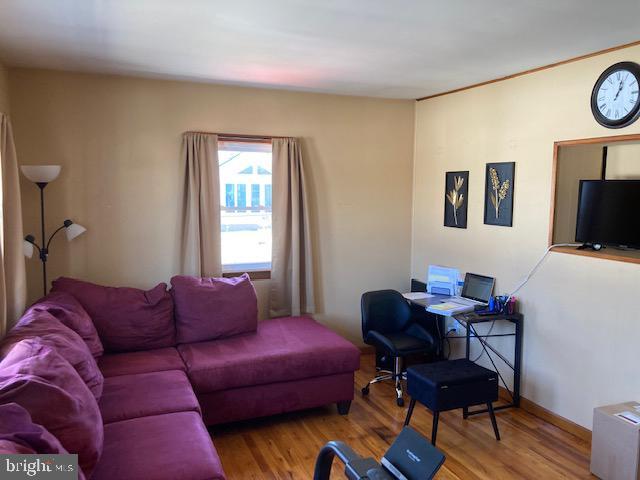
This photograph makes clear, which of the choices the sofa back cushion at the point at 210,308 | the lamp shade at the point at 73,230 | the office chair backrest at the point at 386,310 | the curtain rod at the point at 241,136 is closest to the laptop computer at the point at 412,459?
the sofa back cushion at the point at 210,308

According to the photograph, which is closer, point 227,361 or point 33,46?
point 33,46

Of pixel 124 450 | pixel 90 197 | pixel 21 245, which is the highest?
pixel 90 197

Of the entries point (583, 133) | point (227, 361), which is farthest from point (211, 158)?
point (583, 133)

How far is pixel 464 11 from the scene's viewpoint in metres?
2.45

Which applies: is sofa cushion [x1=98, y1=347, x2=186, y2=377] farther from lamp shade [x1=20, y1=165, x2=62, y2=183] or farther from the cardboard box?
the cardboard box

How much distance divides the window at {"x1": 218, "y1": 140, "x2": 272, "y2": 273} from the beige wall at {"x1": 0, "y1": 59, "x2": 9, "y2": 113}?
1.58 metres

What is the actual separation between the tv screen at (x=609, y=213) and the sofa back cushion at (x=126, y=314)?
9.85 feet

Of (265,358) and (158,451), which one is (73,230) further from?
(158,451)

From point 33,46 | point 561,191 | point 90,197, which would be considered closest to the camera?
point 33,46

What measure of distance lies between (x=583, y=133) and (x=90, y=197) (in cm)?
363

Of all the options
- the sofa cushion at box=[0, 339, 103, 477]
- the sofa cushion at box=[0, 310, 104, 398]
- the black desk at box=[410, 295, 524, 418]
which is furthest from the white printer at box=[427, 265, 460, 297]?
the sofa cushion at box=[0, 339, 103, 477]

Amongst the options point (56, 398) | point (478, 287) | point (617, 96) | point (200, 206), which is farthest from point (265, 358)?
point (617, 96)

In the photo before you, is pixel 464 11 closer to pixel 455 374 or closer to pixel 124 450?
pixel 455 374

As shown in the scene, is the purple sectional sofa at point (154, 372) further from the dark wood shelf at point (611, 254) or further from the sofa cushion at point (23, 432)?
the dark wood shelf at point (611, 254)
